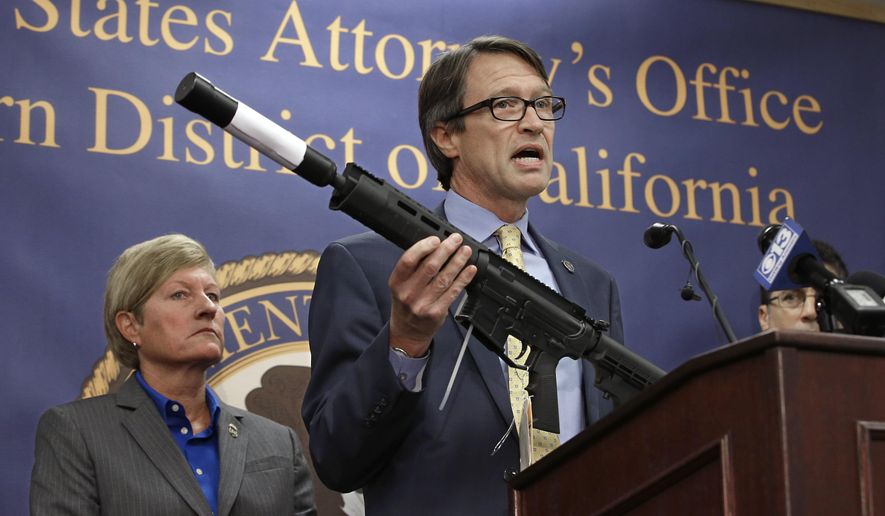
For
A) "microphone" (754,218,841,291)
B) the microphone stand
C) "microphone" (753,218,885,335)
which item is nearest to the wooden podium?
"microphone" (753,218,885,335)

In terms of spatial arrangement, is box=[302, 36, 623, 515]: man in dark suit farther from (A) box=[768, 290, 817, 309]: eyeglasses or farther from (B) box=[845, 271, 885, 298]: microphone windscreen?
(A) box=[768, 290, 817, 309]: eyeglasses

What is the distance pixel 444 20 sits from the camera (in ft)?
12.6

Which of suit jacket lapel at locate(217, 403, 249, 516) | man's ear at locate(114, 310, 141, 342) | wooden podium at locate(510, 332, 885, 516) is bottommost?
wooden podium at locate(510, 332, 885, 516)

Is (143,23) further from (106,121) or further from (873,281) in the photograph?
(873,281)

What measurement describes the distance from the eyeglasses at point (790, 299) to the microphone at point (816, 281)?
2.25 meters

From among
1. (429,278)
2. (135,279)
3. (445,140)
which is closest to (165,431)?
(135,279)

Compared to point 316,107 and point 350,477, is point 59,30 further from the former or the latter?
point 350,477

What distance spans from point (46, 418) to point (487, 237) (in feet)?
4.27

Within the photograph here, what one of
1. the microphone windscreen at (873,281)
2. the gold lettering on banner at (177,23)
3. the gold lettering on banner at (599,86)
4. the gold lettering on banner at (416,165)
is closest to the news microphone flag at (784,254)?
the microphone windscreen at (873,281)

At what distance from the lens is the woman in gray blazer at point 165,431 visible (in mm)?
2766

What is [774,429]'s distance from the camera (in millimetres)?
1077

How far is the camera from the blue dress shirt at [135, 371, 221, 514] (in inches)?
115

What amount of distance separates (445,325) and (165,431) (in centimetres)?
112

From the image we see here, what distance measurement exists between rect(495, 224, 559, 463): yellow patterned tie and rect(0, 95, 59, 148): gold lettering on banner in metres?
1.55
